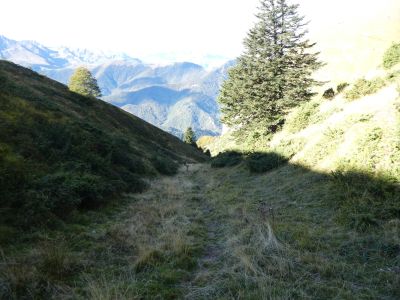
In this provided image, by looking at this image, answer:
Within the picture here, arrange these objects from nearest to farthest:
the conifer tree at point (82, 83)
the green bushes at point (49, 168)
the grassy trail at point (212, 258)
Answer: the grassy trail at point (212, 258) < the green bushes at point (49, 168) < the conifer tree at point (82, 83)

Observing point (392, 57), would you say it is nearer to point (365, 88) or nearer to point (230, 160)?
point (365, 88)

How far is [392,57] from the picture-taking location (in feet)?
69.2

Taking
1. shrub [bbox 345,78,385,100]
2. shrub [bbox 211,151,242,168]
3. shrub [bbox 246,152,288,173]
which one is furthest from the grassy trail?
shrub [bbox 211,151,242,168]

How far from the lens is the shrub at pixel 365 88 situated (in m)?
17.6

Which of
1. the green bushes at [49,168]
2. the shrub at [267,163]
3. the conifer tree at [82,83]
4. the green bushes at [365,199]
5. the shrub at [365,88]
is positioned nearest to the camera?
the green bushes at [365,199]

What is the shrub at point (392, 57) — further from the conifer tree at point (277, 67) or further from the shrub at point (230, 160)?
the shrub at point (230, 160)

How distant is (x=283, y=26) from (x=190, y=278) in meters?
27.8

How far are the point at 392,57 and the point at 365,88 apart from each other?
433 centimetres

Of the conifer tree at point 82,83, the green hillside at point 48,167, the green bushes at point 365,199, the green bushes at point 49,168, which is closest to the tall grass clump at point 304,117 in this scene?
the green hillside at point 48,167

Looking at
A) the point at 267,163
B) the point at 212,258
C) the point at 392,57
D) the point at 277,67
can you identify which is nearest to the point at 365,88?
the point at 392,57

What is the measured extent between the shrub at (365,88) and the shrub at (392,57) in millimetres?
2625

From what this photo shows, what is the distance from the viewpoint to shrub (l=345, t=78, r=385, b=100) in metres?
17.6

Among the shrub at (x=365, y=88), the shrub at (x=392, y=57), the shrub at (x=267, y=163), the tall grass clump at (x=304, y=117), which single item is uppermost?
the shrub at (x=392, y=57)

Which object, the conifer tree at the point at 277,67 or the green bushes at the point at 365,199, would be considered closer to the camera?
the green bushes at the point at 365,199
